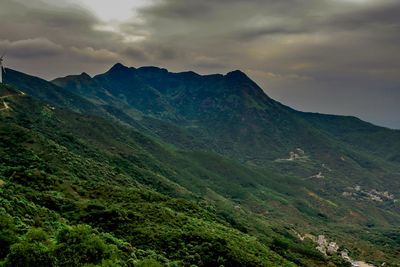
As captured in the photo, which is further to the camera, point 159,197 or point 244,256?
point 159,197

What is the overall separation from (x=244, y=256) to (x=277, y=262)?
18967mm

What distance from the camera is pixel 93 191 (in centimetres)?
12669

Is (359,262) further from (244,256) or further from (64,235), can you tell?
(64,235)

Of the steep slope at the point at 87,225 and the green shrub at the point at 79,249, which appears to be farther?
the steep slope at the point at 87,225

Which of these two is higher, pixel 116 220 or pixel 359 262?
pixel 116 220

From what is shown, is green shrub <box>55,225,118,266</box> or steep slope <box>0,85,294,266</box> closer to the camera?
green shrub <box>55,225,118,266</box>


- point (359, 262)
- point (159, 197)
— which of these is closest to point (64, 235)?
point (159, 197)

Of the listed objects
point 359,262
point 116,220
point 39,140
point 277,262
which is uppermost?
point 39,140

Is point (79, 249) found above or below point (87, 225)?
below

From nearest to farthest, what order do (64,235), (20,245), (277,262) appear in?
(20,245) < (64,235) < (277,262)

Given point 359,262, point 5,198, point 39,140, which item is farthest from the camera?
point 359,262

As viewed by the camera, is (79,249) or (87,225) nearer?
(79,249)

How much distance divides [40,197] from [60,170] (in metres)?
44.2

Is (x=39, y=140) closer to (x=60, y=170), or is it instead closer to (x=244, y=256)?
(x=60, y=170)
